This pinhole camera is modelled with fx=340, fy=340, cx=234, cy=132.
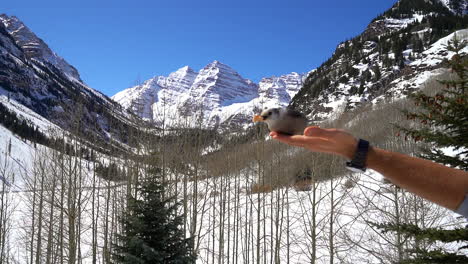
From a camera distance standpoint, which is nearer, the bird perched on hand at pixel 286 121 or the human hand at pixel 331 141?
the human hand at pixel 331 141

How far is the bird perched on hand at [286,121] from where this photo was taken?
1.42 metres

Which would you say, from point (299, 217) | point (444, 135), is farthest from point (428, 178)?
point (299, 217)

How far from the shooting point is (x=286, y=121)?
1431 millimetres

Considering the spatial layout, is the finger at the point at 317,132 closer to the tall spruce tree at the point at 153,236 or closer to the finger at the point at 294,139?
the finger at the point at 294,139

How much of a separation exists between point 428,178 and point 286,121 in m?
0.56

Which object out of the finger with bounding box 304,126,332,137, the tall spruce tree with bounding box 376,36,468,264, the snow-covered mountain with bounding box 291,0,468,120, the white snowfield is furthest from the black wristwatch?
the snow-covered mountain with bounding box 291,0,468,120

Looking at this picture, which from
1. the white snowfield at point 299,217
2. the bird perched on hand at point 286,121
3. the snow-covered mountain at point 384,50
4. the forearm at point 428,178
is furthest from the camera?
the snow-covered mountain at point 384,50

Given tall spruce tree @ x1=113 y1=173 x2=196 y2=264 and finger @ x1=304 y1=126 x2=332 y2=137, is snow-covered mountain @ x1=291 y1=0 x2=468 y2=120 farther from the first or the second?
finger @ x1=304 y1=126 x2=332 y2=137

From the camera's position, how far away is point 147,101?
14758 millimetres

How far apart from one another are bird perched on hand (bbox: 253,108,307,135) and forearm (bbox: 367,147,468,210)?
33 cm

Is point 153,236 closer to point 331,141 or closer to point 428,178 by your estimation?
point 331,141

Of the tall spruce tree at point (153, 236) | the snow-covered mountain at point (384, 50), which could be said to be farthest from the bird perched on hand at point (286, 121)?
the snow-covered mountain at point (384, 50)

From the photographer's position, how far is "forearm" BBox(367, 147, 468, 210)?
1161 millimetres

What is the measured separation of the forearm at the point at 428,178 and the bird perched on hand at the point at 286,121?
330mm
